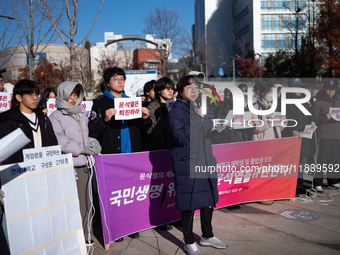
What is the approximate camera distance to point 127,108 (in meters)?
3.74

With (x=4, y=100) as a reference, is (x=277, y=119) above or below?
below

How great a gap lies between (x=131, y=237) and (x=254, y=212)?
2.05 metres

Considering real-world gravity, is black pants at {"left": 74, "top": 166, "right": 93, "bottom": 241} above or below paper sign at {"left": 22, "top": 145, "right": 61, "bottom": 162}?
below

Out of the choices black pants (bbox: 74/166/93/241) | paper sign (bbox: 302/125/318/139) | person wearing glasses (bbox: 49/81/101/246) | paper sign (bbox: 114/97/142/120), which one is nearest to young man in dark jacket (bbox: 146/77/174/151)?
paper sign (bbox: 114/97/142/120)

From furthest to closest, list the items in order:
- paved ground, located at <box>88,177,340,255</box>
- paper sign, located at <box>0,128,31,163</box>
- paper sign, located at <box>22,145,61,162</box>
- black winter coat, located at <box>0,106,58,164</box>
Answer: paved ground, located at <box>88,177,340,255</box> → black winter coat, located at <box>0,106,58,164</box> → paper sign, located at <box>22,145,61,162</box> → paper sign, located at <box>0,128,31,163</box>

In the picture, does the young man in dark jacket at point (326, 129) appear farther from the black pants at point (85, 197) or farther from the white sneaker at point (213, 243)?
the black pants at point (85, 197)

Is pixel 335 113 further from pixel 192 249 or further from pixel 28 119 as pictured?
pixel 28 119

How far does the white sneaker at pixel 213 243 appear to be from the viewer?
3773 millimetres

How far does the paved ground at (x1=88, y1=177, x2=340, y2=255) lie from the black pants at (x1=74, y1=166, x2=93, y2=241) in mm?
291

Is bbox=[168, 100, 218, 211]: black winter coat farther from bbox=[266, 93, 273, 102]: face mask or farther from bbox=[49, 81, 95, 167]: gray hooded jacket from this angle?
bbox=[266, 93, 273, 102]: face mask

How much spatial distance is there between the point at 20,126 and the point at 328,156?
5.66 m

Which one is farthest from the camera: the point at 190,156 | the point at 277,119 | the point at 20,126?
the point at 277,119

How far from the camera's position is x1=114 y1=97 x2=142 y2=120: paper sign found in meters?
3.69

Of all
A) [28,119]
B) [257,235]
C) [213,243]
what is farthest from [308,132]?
[28,119]
